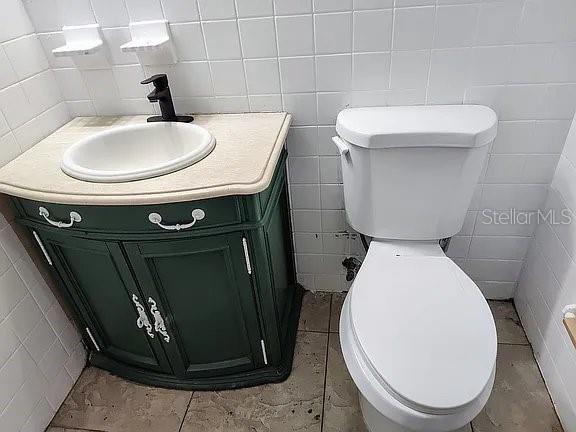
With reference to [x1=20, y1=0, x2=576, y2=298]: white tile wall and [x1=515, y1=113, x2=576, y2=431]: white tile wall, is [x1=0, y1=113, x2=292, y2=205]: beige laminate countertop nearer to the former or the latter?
[x1=20, y1=0, x2=576, y2=298]: white tile wall

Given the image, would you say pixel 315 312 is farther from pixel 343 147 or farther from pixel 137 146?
pixel 137 146

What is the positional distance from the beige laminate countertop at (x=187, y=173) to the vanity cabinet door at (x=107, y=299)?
0.16m

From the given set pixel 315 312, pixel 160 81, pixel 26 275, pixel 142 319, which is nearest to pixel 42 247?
pixel 26 275

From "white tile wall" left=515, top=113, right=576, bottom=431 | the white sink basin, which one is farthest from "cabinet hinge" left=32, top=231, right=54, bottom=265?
"white tile wall" left=515, top=113, right=576, bottom=431

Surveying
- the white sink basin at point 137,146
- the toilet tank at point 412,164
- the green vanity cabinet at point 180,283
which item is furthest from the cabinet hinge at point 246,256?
the toilet tank at point 412,164

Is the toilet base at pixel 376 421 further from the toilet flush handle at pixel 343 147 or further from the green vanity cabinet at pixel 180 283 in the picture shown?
the toilet flush handle at pixel 343 147

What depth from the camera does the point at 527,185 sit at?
1.34 m

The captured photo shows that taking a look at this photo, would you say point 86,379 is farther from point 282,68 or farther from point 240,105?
point 282,68

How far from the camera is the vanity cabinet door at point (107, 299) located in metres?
1.12

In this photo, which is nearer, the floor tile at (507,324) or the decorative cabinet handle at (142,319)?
the decorative cabinet handle at (142,319)

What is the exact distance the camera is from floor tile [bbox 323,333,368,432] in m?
1.27

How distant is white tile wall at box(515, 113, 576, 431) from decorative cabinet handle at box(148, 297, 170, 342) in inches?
47.0

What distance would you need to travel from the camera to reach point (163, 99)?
4.02ft

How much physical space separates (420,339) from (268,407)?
0.64 m
